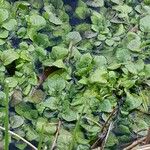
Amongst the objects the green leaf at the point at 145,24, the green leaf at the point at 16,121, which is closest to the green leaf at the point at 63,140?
the green leaf at the point at 16,121

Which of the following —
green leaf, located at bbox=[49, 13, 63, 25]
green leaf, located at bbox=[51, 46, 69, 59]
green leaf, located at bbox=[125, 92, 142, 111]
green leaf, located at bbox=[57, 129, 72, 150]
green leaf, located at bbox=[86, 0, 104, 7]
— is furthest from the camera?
green leaf, located at bbox=[86, 0, 104, 7]

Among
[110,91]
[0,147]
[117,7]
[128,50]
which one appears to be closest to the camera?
[0,147]

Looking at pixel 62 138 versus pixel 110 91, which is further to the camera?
pixel 110 91

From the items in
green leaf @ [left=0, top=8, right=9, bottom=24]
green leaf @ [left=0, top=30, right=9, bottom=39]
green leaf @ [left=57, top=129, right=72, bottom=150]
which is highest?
green leaf @ [left=0, top=8, right=9, bottom=24]

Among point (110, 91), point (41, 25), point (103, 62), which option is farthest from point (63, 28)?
point (110, 91)

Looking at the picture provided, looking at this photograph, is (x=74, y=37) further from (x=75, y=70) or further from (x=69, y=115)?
(x=69, y=115)

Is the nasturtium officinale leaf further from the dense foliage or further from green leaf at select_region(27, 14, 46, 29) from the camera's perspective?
green leaf at select_region(27, 14, 46, 29)

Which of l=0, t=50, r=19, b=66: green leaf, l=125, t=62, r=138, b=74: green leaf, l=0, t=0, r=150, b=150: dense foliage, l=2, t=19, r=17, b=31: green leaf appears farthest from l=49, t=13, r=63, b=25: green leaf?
l=125, t=62, r=138, b=74: green leaf

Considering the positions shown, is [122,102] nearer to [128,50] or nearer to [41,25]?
[128,50]
